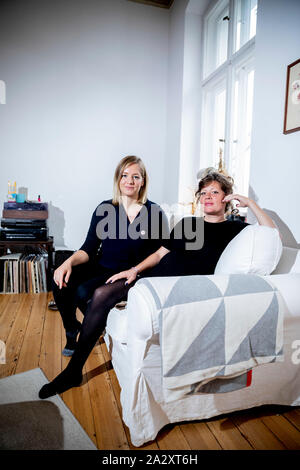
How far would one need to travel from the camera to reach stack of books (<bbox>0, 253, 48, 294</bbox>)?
291cm

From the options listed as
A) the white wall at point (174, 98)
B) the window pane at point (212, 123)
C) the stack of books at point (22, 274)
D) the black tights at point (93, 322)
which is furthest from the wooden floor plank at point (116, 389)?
the window pane at point (212, 123)

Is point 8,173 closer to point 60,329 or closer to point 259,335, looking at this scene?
point 60,329

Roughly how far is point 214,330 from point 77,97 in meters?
3.26

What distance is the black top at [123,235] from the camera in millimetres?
1831

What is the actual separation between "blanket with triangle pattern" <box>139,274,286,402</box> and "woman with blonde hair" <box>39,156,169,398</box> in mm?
715

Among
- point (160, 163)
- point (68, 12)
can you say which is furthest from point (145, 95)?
point (68, 12)

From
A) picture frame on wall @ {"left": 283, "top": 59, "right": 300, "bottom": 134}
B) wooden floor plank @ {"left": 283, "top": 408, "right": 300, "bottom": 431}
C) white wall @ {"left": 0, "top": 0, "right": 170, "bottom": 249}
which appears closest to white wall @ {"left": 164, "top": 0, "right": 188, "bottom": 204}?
white wall @ {"left": 0, "top": 0, "right": 170, "bottom": 249}

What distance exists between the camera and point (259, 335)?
1.09m

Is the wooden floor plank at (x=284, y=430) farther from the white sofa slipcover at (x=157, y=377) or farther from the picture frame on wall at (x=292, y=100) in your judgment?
the picture frame on wall at (x=292, y=100)

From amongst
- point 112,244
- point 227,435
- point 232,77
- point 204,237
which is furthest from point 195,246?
point 232,77

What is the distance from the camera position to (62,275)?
5.45 ft

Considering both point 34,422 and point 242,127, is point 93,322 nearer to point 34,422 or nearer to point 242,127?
point 34,422

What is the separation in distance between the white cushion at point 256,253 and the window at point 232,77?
144 cm

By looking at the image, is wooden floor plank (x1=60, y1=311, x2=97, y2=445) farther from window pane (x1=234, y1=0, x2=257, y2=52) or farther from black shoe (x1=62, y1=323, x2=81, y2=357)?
window pane (x1=234, y1=0, x2=257, y2=52)
